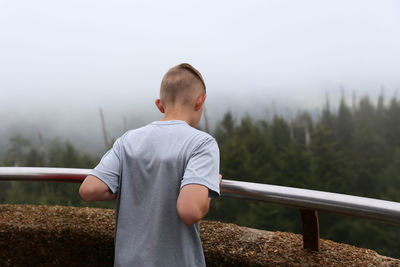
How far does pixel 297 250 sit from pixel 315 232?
0.12 meters

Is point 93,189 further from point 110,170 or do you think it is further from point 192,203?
point 192,203

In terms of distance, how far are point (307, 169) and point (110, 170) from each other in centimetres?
5168

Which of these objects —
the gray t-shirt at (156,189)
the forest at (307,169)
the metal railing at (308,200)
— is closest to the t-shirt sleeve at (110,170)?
the gray t-shirt at (156,189)

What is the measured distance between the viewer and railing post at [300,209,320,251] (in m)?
1.37

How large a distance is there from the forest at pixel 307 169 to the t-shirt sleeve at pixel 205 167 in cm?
3948

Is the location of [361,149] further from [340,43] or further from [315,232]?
[340,43]

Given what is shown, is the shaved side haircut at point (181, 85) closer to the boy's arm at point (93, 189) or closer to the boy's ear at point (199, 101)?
the boy's ear at point (199, 101)

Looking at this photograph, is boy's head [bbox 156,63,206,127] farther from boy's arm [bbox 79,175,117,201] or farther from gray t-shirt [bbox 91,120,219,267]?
boy's arm [bbox 79,175,117,201]

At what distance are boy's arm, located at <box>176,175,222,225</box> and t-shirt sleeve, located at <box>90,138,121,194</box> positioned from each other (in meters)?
0.27

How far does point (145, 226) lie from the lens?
1.05 m

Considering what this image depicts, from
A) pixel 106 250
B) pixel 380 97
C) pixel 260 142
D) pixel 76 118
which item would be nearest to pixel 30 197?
pixel 260 142

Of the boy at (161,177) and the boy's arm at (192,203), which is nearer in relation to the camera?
the boy's arm at (192,203)

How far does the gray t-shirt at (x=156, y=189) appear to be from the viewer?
3.32 feet

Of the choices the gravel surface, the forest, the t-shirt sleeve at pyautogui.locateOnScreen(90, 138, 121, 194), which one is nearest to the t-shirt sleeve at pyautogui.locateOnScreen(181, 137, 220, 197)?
the t-shirt sleeve at pyautogui.locateOnScreen(90, 138, 121, 194)
